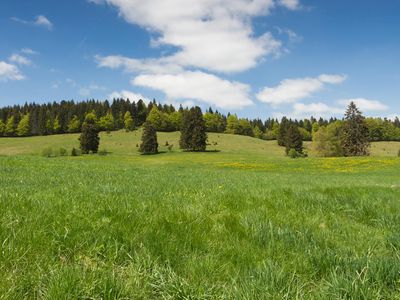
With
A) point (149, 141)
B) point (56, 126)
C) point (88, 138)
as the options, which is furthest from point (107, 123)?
point (149, 141)

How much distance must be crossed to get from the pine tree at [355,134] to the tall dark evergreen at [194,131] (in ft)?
138

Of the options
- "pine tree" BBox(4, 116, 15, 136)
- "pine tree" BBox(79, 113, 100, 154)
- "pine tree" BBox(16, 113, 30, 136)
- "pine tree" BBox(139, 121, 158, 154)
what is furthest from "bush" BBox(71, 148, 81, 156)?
"pine tree" BBox(4, 116, 15, 136)

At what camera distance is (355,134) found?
93.9 metres

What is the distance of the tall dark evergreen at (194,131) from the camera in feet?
379

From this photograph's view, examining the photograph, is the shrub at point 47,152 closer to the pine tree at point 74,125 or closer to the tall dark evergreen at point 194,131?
the tall dark evergreen at point 194,131

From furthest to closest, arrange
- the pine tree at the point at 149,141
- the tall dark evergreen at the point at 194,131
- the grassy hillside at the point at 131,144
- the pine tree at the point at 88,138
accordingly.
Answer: the grassy hillside at the point at 131,144
the tall dark evergreen at the point at 194,131
the pine tree at the point at 88,138
the pine tree at the point at 149,141

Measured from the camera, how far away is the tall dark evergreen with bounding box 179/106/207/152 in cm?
11562

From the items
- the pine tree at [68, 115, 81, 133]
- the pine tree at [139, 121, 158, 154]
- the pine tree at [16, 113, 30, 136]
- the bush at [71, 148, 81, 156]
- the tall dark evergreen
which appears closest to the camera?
the bush at [71, 148, 81, 156]

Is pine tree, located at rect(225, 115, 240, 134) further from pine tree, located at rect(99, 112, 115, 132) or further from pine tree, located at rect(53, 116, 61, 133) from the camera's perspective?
pine tree, located at rect(53, 116, 61, 133)

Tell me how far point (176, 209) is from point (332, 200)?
4.81m

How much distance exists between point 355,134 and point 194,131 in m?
46.6

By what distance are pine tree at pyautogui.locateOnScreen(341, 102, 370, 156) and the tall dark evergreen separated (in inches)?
1656

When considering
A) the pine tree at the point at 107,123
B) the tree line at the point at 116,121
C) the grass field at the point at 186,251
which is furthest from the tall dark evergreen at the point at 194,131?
the grass field at the point at 186,251

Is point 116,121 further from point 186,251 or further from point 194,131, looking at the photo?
point 186,251
